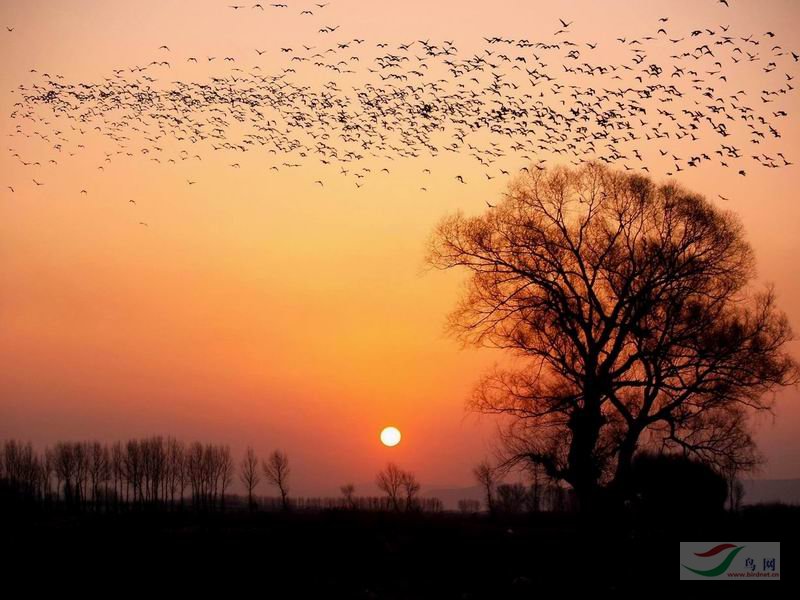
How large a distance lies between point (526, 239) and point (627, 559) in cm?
1082

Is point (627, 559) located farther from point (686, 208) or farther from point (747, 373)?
point (686, 208)

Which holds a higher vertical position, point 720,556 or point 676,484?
point 676,484

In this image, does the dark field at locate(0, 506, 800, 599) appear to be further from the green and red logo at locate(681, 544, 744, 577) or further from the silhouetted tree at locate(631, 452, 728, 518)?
the silhouetted tree at locate(631, 452, 728, 518)

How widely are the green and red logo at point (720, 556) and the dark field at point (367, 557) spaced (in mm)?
670

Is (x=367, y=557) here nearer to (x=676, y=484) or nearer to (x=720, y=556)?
(x=720, y=556)

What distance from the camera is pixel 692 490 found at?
3044 cm

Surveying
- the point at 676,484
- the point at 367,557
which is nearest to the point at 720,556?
the point at 676,484

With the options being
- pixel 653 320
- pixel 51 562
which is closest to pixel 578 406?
pixel 653 320

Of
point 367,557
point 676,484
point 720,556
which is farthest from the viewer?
point 676,484

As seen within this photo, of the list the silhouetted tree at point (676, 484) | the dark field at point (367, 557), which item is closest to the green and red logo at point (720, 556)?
the dark field at point (367, 557)

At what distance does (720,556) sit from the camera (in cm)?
2405

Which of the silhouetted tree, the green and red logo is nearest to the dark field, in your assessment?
the green and red logo

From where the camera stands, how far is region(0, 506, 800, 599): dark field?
21312mm

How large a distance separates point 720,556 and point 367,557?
9.05 meters
